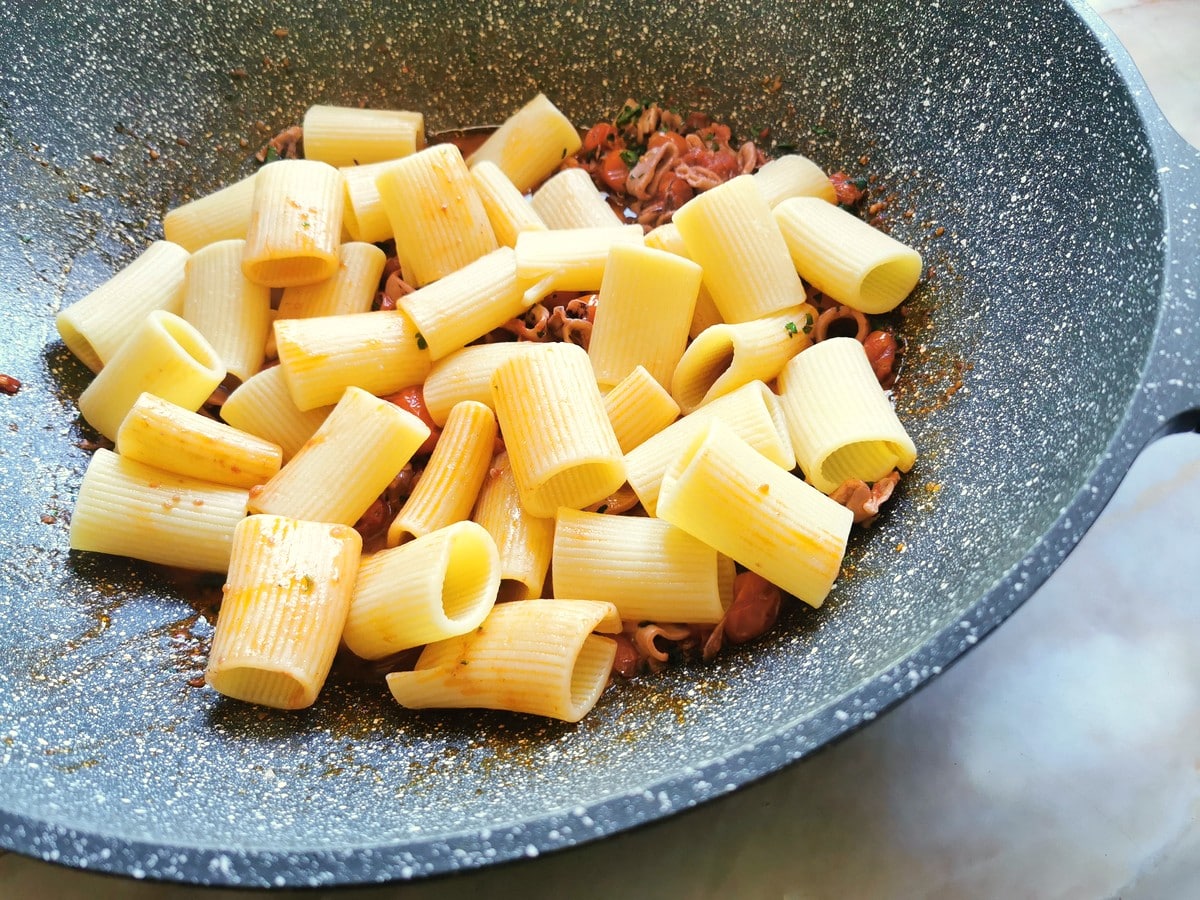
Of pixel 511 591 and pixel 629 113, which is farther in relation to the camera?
pixel 629 113

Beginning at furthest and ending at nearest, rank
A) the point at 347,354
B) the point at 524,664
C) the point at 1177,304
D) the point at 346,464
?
1. the point at 347,354
2. the point at 346,464
3. the point at 524,664
4. the point at 1177,304

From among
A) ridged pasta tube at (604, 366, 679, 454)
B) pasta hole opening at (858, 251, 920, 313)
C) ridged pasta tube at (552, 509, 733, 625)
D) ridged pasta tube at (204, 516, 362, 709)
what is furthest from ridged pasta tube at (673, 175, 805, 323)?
ridged pasta tube at (204, 516, 362, 709)

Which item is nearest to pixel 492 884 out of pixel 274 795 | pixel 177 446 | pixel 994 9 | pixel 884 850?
pixel 274 795

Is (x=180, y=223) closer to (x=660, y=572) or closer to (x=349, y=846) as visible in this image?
(x=660, y=572)

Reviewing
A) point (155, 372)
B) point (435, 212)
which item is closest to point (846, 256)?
point (435, 212)

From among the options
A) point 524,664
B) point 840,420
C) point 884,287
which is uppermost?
point 884,287

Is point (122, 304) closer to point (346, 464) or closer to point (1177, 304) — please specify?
point (346, 464)

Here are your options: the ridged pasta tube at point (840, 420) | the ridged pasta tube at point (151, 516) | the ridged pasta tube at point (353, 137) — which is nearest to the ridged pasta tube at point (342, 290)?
the ridged pasta tube at point (353, 137)
